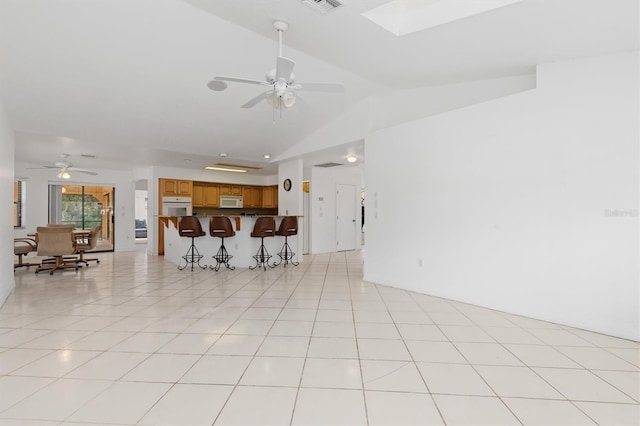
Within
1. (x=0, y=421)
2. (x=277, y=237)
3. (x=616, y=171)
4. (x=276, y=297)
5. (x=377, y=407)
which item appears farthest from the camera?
(x=277, y=237)

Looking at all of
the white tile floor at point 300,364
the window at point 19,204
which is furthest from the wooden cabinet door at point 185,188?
the white tile floor at point 300,364

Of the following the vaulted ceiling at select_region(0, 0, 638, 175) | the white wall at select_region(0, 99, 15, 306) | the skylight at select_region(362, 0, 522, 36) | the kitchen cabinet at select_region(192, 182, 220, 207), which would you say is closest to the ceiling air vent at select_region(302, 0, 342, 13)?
the vaulted ceiling at select_region(0, 0, 638, 175)

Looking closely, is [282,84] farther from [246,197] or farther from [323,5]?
[246,197]

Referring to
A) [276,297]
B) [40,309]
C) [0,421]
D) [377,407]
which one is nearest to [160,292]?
[40,309]

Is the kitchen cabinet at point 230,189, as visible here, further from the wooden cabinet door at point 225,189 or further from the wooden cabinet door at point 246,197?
the wooden cabinet door at point 246,197

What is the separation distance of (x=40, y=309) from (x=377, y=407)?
13.0ft

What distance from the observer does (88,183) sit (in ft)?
28.8

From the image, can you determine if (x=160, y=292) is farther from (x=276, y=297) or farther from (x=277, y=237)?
(x=277, y=237)

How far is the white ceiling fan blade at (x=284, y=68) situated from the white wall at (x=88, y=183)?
8.32 metres

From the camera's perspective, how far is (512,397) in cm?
188

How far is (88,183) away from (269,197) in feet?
16.5

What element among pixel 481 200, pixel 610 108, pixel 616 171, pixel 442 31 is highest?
pixel 442 31

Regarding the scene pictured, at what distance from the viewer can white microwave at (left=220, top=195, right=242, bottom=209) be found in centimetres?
955

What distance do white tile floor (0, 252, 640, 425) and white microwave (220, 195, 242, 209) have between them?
222 inches
